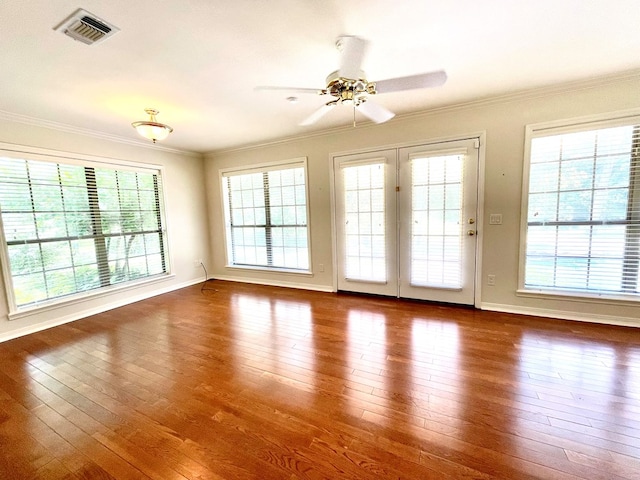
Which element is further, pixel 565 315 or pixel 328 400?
pixel 565 315

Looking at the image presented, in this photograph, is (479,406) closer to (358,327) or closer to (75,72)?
(358,327)

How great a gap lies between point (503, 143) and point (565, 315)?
2.02 m

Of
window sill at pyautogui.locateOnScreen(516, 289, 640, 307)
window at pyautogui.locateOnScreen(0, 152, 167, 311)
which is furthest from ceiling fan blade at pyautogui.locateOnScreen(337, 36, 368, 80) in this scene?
window at pyautogui.locateOnScreen(0, 152, 167, 311)

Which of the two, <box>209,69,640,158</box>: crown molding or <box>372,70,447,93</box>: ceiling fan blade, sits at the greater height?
<box>209,69,640,158</box>: crown molding

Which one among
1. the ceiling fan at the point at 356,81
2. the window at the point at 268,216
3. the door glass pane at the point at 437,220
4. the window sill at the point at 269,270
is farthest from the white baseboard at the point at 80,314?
the door glass pane at the point at 437,220

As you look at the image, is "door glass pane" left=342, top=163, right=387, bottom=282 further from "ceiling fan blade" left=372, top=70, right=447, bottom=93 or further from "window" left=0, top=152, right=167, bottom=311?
"window" left=0, top=152, right=167, bottom=311

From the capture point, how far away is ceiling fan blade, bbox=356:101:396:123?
7.21 ft

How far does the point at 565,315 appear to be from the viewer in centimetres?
288

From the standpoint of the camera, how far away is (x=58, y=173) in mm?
3268

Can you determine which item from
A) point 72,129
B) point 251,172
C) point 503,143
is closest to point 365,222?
point 503,143

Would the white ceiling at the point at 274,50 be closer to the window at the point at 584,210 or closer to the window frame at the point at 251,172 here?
the window at the point at 584,210

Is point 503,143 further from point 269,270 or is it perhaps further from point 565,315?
point 269,270

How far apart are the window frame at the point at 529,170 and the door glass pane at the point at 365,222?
1566 mm

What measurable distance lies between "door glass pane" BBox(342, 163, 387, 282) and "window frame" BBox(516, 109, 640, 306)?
5.14ft
